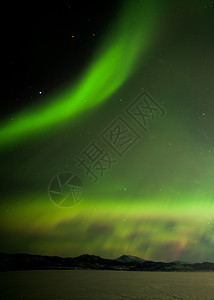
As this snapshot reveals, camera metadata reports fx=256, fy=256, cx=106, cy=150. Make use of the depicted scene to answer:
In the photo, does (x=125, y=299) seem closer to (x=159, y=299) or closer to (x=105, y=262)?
(x=159, y=299)

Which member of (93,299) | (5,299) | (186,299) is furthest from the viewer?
(186,299)

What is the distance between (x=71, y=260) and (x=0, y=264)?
47863 millimetres

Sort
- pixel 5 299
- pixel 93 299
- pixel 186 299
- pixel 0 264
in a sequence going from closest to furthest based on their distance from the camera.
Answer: pixel 5 299 → pixel 93 299 → pixel 186 299 → pixel 0 264

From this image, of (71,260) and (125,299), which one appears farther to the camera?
(71,260)

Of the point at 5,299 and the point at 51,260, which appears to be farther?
the point at 51,260

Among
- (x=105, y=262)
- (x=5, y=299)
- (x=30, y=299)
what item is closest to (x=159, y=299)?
(x=30, y=299)

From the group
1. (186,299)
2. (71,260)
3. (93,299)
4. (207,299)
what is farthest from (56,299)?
(71,260)

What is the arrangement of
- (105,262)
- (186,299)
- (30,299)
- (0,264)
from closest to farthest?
(30,299)
(186,299)
(0,264)
(105,262)

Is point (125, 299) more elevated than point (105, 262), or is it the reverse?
point (125, 299)

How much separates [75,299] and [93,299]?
2.31m

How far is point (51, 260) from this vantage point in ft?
595

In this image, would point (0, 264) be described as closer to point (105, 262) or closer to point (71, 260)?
point (71, 260)

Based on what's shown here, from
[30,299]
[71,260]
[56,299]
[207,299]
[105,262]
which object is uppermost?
[30,299]

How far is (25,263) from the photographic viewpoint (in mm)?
166625
